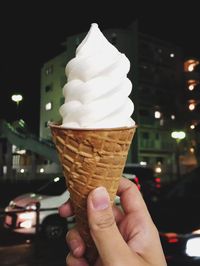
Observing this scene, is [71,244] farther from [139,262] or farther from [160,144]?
[160,144]

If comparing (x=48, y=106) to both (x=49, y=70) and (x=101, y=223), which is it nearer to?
(x=49, y=70)

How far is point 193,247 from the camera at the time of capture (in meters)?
5.89

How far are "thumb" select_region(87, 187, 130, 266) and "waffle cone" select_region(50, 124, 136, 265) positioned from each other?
0.15 meters

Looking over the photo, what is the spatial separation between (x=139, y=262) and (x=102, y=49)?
1624 millimetres

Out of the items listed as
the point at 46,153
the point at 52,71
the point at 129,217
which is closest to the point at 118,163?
the point at 129,217

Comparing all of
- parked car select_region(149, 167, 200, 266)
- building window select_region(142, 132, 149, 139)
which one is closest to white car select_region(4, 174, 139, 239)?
parked car select_region(149, 167, 200, 266)

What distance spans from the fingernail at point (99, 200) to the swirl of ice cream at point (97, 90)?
461mm

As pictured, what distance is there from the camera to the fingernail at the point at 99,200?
243cm

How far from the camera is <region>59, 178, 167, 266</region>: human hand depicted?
7.89 feet

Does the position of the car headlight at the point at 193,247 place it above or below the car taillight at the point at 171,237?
below

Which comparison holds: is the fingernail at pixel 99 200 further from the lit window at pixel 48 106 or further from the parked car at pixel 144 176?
the lit window at pixel 48 106

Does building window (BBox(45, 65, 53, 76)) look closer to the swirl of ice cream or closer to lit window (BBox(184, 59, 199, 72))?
lit window (BBox(184, 59, 199, 72))

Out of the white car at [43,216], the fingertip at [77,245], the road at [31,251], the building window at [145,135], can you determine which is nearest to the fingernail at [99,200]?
the fingertip at [77,245]

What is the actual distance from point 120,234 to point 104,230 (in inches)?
5.4
